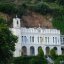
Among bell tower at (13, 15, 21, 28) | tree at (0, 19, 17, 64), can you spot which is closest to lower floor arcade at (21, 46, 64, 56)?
bell tower at (13, 15, 21, 28)

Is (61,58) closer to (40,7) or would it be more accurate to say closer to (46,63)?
(46,63)

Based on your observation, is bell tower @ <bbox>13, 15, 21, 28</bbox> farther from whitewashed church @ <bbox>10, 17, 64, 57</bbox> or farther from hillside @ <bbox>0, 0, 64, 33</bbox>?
hillside @ <bbox>0, 0, 64, 33</bbox>

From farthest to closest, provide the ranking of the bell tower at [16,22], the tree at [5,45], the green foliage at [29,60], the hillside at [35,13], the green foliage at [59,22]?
the hillside at [35,13] < the green foliage at [59,22] < the bell tower at [16,22] < the green foliage at [29,60] < the tree at [5,45]

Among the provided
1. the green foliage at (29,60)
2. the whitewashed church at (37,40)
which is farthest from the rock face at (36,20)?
the green foliage at (29,60)

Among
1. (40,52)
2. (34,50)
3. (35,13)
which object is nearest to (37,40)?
(34,50)

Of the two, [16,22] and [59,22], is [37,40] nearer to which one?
[16,22]

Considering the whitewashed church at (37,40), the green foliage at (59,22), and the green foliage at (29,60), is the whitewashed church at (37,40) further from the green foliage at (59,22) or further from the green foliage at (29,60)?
the green foliage at (29,60)
